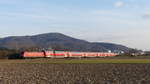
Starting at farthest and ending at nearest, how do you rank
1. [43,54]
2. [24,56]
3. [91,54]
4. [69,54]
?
[91,54] → [69,54] → [43,54] → [24,56]

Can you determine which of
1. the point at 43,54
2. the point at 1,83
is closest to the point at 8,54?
the point at 43,54

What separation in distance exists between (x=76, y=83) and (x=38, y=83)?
120 inches

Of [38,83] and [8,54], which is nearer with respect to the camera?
[38,83]

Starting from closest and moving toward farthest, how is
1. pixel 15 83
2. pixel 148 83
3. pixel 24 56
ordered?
pixel 148 83
pixel 15 83
pixel 24 56

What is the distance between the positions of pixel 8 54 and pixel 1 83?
100 m

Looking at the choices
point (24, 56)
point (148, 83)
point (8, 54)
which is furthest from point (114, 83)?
point (8, 54)

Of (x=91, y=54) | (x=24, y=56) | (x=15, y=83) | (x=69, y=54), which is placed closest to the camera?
(x=15, y=83)

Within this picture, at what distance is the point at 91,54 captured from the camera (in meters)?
133

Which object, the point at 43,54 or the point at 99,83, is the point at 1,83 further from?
the point at 43,54

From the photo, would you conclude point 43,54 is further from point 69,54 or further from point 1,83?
point 1,83

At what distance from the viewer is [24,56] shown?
9831 centimetres

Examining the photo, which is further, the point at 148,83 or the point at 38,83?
the point at 38,83

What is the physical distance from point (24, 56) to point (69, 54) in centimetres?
2318

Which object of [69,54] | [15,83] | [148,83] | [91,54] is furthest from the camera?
[91,54]
